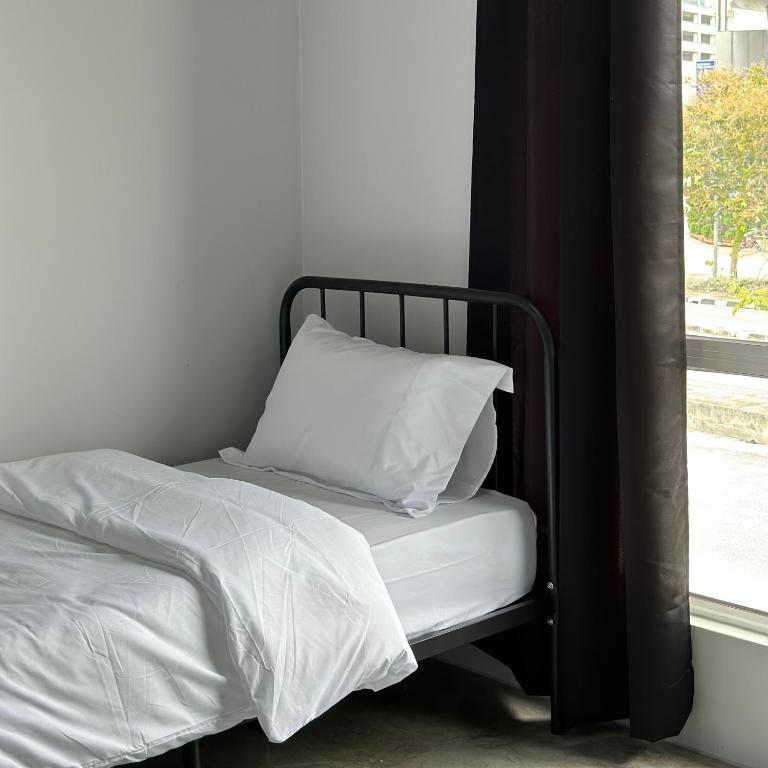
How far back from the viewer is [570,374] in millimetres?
2281

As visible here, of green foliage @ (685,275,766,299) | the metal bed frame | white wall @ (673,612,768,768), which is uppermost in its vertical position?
green foliage @ (685,275,766,299)

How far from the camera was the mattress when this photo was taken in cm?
213

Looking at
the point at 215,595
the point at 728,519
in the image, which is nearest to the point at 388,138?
the point at 728,519

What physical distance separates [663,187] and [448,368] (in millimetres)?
620

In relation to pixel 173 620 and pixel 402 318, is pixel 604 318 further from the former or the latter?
pixel 173 620

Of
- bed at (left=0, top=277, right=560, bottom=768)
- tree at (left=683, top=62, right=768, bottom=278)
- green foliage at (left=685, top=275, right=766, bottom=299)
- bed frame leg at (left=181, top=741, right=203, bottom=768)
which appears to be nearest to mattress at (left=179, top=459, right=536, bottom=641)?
bed at (left=0, top=277, right=560, bottom=768)

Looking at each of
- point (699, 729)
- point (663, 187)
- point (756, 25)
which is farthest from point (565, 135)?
point (699, 729)

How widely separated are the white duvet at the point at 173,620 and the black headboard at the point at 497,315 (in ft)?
1.77

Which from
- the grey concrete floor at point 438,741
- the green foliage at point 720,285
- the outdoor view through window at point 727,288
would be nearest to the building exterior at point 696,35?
the outdoor view through window at point 727,288

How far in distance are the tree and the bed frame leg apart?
1466 millimetres

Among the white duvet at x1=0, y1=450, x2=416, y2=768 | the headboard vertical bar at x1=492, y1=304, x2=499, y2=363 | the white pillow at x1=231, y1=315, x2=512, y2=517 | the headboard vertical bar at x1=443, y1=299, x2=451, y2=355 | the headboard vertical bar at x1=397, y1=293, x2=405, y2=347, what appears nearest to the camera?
the white duvet at x1=0, y1=450, x2=416, y2=768

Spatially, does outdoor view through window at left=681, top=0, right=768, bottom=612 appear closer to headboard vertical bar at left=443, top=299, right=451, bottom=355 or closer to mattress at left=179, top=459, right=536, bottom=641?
mattress at left=179, top=459, right=536, bottom=641

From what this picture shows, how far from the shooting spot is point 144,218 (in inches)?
111

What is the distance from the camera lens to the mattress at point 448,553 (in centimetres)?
213
